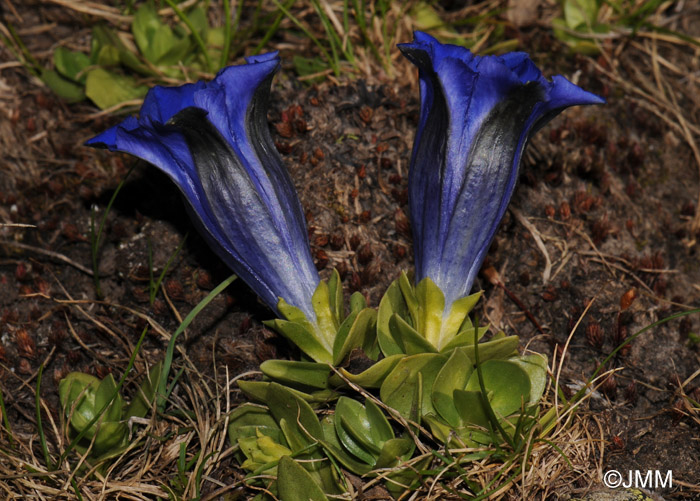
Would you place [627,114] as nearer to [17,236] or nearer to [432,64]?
[432,64]

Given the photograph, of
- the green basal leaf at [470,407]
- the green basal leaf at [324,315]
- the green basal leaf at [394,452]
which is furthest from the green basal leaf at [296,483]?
the green basal leaf at [470,407]

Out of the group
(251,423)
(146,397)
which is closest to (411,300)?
(251,423)

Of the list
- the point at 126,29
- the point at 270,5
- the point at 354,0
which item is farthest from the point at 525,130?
the point at 126,29

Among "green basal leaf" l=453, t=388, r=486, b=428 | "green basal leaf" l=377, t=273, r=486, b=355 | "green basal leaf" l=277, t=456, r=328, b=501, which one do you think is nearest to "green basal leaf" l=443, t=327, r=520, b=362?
"green basal leaf" l=377, t=273, r=486, b=355

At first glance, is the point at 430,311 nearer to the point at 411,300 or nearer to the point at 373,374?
the point at 411,300

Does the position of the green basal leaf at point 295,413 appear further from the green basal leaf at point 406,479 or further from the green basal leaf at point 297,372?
the green basal leaf at point 406,479

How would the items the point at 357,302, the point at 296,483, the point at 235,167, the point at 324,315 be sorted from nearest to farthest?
the point at 296,483 < the point at 235,167 < the point at 324,315 < the point at 357,302

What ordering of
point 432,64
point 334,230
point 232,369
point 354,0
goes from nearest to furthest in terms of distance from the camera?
point 432,64 < point 232,369 < point 334,230 < point 354,0
